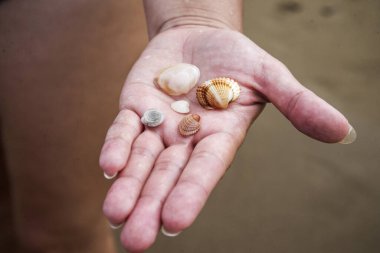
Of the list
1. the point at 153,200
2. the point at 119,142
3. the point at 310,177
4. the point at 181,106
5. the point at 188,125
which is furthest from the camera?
the point at 310,177

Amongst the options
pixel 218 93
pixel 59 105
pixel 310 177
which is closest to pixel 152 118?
pixel 218 93

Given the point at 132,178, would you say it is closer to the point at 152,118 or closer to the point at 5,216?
the point at 152,118

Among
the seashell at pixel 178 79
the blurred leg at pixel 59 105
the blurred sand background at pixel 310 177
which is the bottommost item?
the blurred sand background at pixel 310 177

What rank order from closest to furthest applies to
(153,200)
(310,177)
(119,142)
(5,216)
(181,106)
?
(153,200), (119,142), (181,106), (5,216), (310,177)

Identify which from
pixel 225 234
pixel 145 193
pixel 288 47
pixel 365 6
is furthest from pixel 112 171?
pixel 365 6

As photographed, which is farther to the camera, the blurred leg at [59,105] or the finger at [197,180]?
the blurred leg at [59,105]

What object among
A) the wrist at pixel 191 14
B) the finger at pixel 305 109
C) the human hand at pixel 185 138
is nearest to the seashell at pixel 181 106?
the human hand at pixel 185 138

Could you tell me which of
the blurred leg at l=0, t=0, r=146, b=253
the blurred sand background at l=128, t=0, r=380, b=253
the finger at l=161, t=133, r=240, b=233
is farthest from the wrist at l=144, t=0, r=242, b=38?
the blurred sand background at l=128, t=0, r=380, b=253

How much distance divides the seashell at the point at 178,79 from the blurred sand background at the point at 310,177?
1261mm

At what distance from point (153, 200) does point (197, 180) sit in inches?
5.8

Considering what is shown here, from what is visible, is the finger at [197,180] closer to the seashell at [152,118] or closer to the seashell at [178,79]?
the seashell at [152,118]

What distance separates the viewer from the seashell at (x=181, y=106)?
1660mm

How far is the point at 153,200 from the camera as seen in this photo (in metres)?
1.21

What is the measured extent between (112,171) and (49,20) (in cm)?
119
